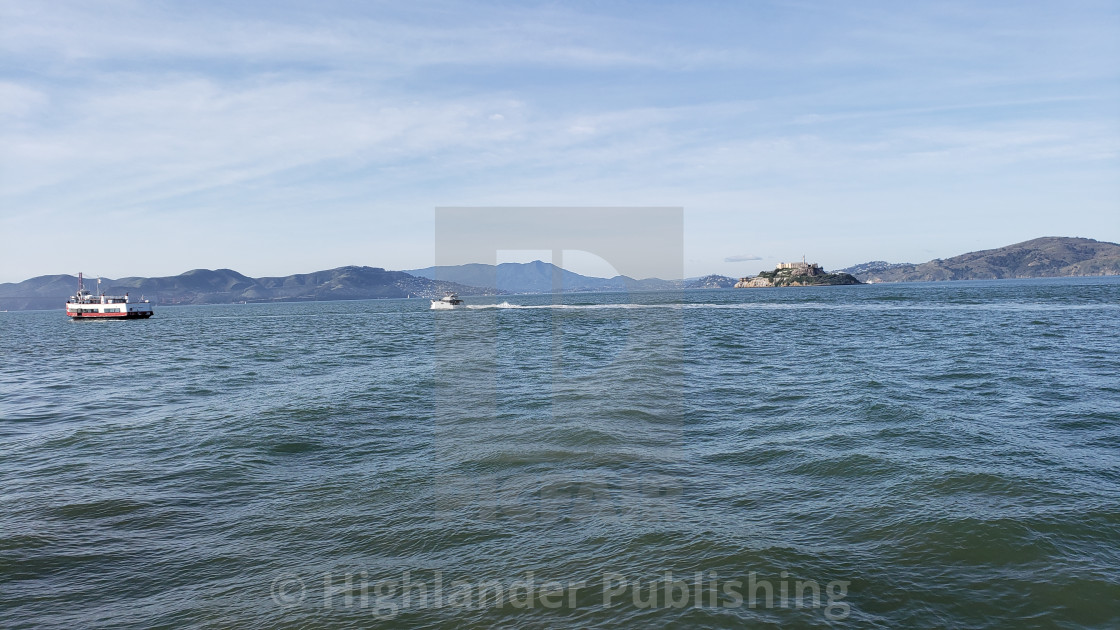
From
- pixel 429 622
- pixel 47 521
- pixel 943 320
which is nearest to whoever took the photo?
pixel 429 622

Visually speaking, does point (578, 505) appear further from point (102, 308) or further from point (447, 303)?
point (102, 308)

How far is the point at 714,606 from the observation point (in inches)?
329

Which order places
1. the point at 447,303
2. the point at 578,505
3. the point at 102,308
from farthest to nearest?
the point at 447,303, the point at 102,308, the point at 578,505

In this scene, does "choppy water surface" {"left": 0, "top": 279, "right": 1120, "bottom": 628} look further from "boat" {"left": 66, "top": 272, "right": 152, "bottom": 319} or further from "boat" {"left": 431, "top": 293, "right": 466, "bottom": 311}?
"boat" {"left": 66, "top": 272, "right": 152, "bottom": 319}

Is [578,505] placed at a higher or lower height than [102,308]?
lower

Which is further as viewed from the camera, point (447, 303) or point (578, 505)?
point (447, 303)

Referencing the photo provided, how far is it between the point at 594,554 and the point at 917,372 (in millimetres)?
25302

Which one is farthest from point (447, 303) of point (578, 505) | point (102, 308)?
point (578, 505)

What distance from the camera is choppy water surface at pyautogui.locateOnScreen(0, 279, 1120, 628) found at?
8547mm

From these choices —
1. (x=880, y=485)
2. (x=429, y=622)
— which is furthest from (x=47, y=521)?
(x=880, y=485)

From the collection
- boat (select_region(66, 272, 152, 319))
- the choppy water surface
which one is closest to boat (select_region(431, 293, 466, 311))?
boat (select_region(66, 272, 152, 319))

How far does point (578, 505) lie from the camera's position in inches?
481

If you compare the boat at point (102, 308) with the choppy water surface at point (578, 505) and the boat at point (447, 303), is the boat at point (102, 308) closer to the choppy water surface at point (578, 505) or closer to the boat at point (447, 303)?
the boat at point (447, 303)

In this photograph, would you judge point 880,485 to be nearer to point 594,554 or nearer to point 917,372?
point 594,554
